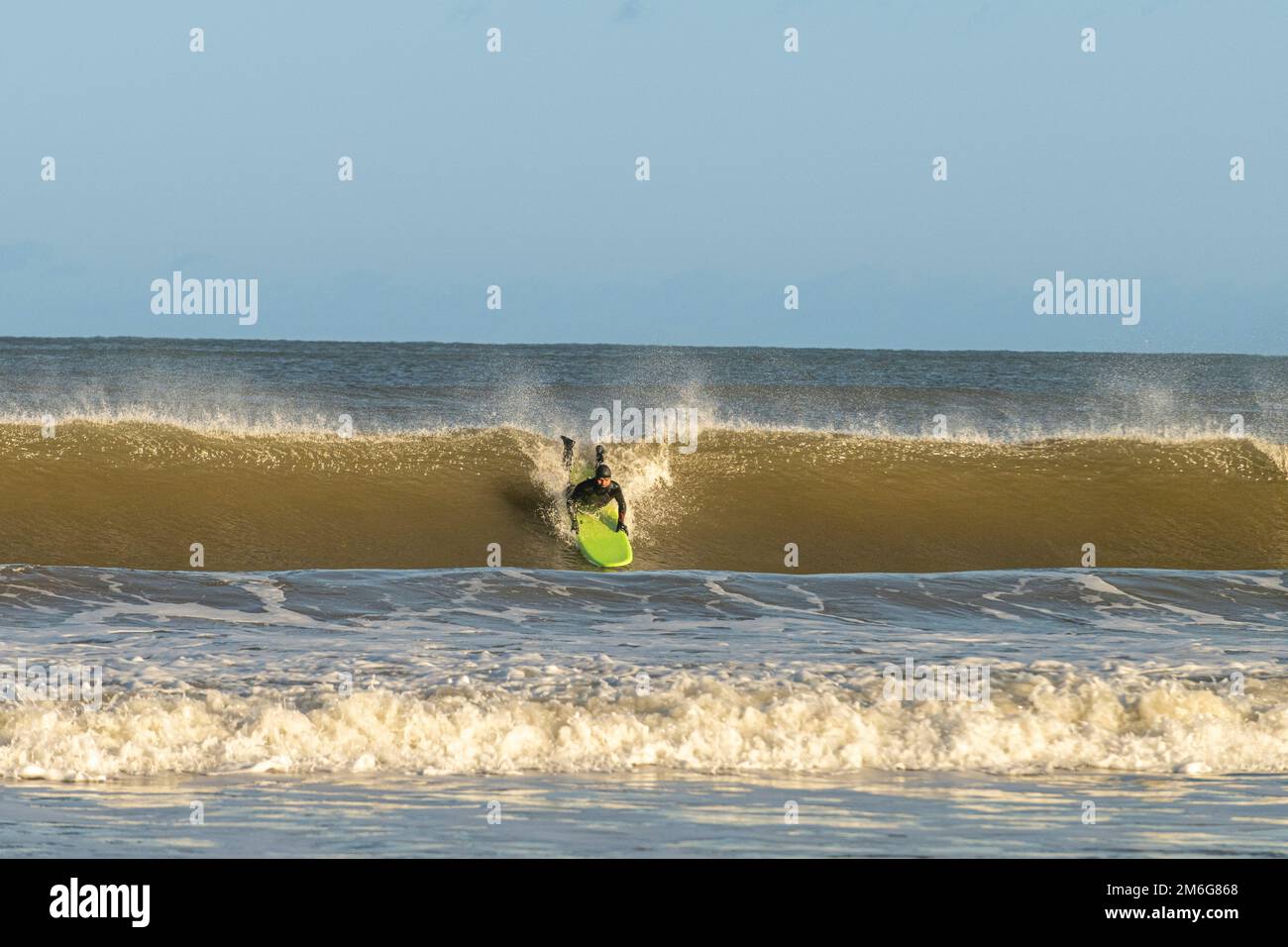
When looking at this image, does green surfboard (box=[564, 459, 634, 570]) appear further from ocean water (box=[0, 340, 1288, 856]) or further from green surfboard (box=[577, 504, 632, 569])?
ocean water (box=[0, 340, 1288, 856])

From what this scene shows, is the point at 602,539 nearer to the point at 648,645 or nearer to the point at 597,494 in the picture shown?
the point at 597,494

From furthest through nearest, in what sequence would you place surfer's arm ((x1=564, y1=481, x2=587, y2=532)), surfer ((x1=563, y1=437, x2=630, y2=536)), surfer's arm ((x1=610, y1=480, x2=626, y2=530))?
surfer's arm ((x1=564, y1=481, x2=587, y2=532)) < surfer ((x1=563, y1=437, x2=630, y2=536)) < surfer's arm ((x1=610, y1=480, x2=626, y2=530))

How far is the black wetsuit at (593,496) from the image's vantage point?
1726 cm

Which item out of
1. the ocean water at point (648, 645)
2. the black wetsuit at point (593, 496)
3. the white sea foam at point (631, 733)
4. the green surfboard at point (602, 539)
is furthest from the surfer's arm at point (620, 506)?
the white sea foam at point (631, 733)

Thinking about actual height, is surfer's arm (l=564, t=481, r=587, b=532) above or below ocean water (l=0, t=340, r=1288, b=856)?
above

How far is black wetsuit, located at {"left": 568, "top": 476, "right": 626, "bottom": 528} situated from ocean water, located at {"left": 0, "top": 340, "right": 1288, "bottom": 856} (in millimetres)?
545

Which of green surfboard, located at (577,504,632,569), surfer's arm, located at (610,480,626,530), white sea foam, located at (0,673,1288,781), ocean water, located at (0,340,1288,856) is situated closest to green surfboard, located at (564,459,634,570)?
green surfboard, located at (577,504,632,569)

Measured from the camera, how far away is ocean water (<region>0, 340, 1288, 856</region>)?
7.07 m

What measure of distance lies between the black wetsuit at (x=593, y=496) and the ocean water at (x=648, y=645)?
545 millimetres

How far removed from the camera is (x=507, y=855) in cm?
613

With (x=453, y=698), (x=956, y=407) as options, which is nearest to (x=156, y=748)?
(x=453, y=698)

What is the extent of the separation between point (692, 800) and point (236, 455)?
14.7m

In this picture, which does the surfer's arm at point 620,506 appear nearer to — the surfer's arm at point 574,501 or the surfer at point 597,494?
the surfer at point 597,494
